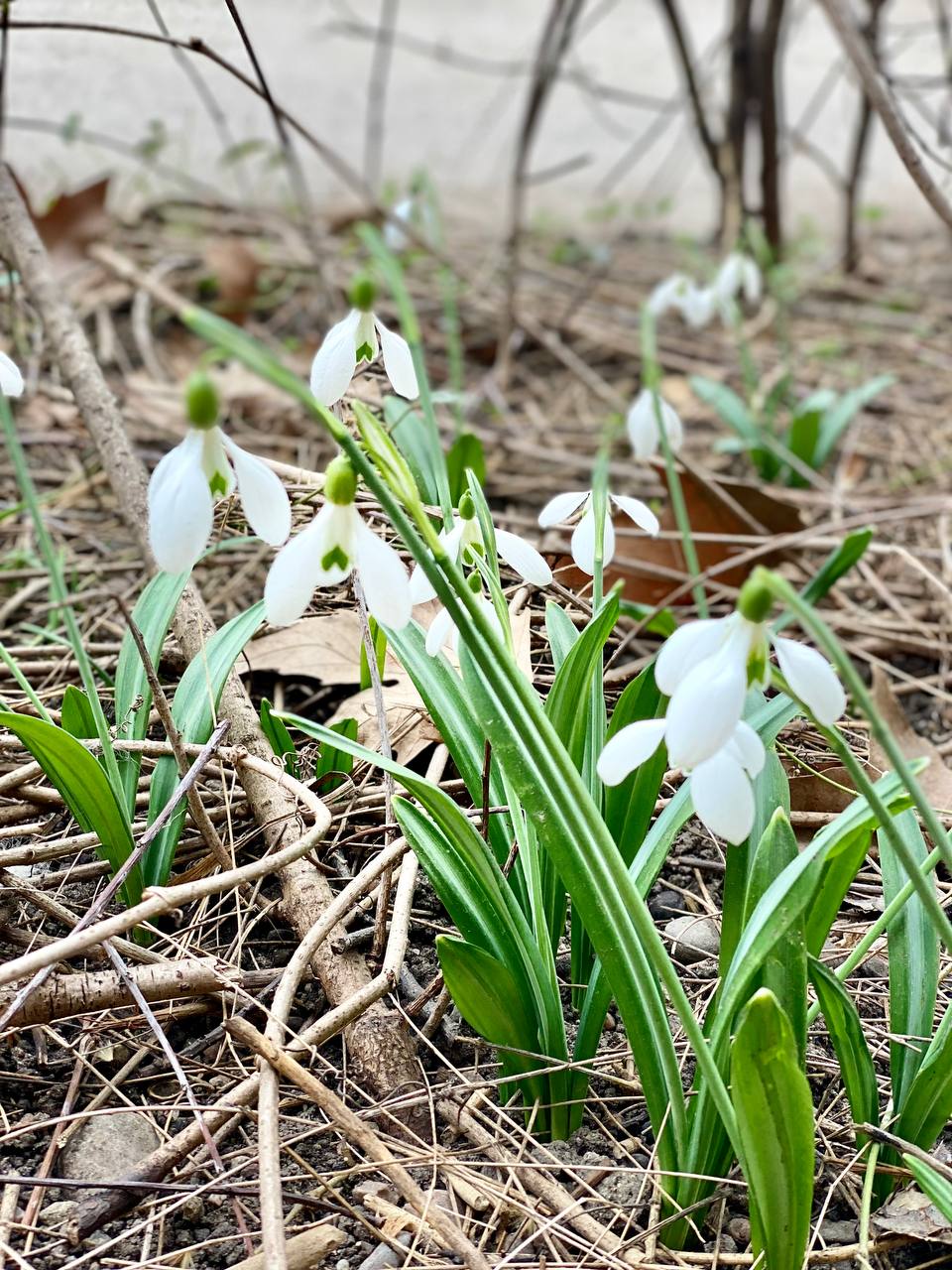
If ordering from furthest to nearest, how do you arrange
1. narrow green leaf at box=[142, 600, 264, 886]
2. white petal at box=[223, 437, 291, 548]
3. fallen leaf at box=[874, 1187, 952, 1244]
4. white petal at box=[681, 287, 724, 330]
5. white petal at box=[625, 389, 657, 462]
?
white petal at box=[681, 287, 724, 330] → white petal at box=[625, 389, 657, 462] → narrow green leaf at box=[142, 600, 264, 886] → fallen leaf at box=[874, 1187, 952, 1244] → white petal at box=[223, 437, 291, 548]

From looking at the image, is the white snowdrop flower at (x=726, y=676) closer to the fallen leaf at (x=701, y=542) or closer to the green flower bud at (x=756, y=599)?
the green flower bud at (x=756, y=599)

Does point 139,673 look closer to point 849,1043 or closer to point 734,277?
point 849,1043

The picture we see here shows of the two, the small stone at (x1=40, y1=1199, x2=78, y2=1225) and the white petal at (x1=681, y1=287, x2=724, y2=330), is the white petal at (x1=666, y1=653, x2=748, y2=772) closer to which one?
the small stone at (x1=40, y1=1199, x2=78, y2=1225)

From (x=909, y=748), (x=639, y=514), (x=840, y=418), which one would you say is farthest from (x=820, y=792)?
(x=840, y=418)

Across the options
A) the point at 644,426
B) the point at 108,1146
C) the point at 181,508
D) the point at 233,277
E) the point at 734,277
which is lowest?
the point at 108,1146

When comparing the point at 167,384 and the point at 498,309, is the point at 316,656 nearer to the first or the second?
the point at 167,384

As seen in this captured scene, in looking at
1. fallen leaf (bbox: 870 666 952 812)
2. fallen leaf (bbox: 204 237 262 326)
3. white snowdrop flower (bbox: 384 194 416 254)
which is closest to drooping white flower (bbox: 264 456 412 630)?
fallen leaf (bbox: 870 666 952 812)

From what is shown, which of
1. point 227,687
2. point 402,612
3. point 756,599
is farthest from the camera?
point 227,687
